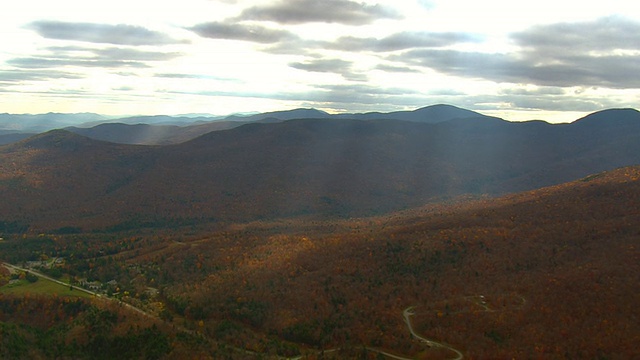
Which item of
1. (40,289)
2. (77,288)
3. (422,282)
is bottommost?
(77,288)

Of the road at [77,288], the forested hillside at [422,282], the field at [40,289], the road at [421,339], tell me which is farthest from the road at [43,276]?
the road at [421,339]

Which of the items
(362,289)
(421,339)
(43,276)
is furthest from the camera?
(43,276)

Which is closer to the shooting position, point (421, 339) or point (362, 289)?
point (421, 339)

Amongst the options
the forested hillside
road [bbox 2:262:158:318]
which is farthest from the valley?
road [bbox 2:262:158:318]

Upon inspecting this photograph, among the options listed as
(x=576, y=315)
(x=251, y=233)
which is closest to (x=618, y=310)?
(x=576, y=315)

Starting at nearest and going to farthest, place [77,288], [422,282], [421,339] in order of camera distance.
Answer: [421,339] → [422,282] → [77,288]

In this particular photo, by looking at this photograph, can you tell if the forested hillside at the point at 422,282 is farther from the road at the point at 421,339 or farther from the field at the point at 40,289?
the field at the point at 40,289

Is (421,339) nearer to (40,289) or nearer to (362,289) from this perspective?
(362,289)

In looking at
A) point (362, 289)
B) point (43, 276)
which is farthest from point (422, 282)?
point (43, 276)

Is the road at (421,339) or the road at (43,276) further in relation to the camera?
the road at (43,276)

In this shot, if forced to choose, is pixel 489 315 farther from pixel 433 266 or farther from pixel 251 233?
pixel 251 233

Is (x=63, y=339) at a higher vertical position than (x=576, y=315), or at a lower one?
lower
